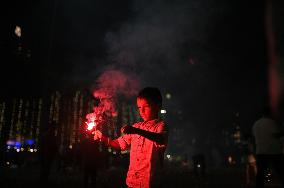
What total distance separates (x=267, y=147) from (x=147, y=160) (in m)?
4.49

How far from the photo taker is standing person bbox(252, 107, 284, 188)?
6.66m

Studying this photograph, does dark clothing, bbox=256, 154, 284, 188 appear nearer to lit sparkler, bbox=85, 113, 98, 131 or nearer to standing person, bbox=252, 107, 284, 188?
standing person, bbox=252, 107, 284, 188

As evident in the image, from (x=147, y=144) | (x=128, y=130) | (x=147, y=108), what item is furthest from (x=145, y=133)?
(x=147, y=108)

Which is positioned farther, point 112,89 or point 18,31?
point 18,31

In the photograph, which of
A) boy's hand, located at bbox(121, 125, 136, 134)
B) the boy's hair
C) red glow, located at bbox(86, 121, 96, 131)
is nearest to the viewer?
boy's hand, located at bbox(121, 125, 136, 134)

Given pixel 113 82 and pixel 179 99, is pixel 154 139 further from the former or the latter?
→ pixel 179 99

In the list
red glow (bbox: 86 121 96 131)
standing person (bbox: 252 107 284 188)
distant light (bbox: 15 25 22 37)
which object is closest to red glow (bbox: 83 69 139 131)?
red glow (bbox: 86 121 96 131)

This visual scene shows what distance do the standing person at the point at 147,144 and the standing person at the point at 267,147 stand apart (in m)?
4.15

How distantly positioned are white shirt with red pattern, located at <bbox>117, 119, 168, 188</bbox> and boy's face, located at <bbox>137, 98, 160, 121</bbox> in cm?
9

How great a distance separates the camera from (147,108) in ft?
12.1

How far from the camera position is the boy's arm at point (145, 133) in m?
3.22

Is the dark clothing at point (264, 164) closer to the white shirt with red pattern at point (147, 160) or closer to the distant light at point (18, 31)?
the white shirt with red pattern at point (147, 160)

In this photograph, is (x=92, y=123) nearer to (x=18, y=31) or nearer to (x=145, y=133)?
(x=145, y=133)

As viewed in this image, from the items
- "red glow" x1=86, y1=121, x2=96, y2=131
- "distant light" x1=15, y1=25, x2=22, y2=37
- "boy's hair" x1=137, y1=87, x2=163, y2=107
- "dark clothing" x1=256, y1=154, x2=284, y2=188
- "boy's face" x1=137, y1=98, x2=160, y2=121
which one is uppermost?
"distant light" x1=15, y1=25, x2=22, y2=37
